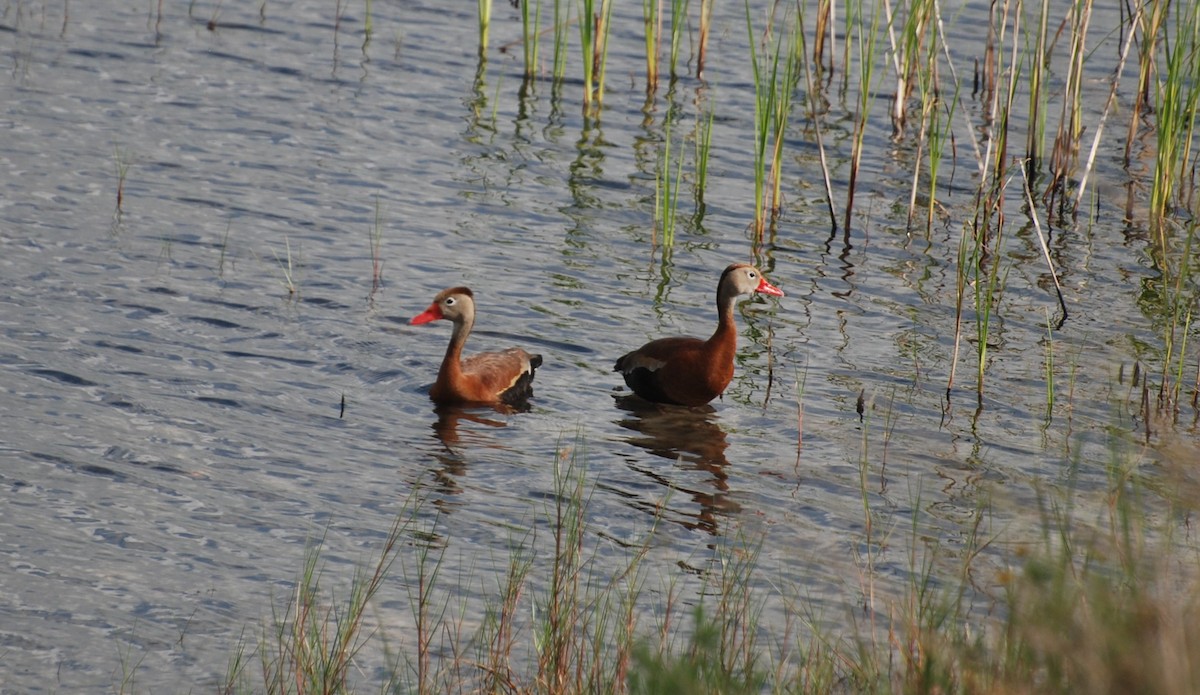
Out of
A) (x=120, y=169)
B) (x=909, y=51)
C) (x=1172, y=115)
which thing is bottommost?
(x=120, y=169)

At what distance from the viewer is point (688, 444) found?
8461 millimetres

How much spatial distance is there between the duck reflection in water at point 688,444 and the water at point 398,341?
3cm

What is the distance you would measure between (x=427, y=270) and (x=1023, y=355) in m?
4.35

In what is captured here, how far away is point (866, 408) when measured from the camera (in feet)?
28.7

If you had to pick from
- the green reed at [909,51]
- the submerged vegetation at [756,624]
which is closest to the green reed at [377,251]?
the submerged vegetation at [756,624]

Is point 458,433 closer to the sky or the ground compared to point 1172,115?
closer to the ground

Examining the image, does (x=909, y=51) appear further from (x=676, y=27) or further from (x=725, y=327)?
(x=725, y=327)

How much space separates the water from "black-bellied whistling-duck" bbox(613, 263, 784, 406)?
156 mm

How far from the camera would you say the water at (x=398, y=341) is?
6.47m

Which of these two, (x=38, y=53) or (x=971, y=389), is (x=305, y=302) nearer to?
(x=971, y=389)

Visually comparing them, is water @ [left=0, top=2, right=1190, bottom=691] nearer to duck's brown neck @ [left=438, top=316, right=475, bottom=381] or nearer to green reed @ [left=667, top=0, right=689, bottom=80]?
duck's brown neck @ [left=438, top=316, right=475, bottom=381]

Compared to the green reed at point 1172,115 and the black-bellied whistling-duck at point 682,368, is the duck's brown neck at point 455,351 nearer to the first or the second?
the black-bellied whistling-duck at point 682,368

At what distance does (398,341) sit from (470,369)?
0.94m

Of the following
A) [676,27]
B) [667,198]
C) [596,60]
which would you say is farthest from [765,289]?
[596,60]
